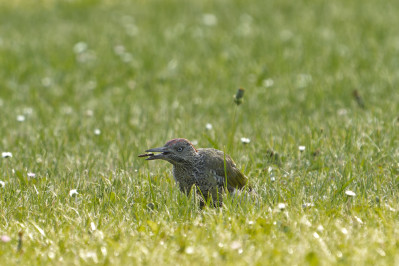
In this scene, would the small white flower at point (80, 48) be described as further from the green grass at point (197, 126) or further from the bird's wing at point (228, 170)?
the bird's wing at point (228, 170)

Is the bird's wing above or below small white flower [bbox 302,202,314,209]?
above

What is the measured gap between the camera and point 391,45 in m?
9.90

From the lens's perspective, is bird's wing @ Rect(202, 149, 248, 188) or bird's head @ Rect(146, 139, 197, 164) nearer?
bird's head @ Rect(146, 139, 197, 164)

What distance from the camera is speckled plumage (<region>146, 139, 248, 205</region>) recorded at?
472 cm

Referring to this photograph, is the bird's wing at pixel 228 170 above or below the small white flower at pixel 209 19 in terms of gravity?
below

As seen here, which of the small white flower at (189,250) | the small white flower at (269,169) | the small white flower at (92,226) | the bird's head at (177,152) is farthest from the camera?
the small white flower at (269,169)

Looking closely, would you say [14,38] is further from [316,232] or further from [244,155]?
[316,232]

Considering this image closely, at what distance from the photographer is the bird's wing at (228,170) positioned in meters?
4.88

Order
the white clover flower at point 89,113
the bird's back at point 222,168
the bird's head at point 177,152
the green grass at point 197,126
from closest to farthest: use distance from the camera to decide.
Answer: the green grass at point 197,126
the bird's head at point 177,152
the bird's back at point 222,168
the white clover flower at point 89,113

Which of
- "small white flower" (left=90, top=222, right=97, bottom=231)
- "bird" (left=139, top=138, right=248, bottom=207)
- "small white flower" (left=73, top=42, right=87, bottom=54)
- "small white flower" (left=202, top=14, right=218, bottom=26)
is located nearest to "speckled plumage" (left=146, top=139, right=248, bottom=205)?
"bird" (left=139, top=138, right=248, bottom=207)

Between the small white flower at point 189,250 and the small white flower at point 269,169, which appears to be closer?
the small white flower at point 189,250

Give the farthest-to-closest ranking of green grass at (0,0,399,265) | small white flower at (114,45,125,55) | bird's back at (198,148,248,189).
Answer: small white flower at (114,45,125,55)
bird's back at (198,148,248,189)
green grass at (0,0,399,265)

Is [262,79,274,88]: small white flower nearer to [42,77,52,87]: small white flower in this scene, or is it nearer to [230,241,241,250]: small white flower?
[42,77,52,87]: small white flower

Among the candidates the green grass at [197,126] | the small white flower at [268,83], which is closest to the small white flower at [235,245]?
the green grass at [197,126]
